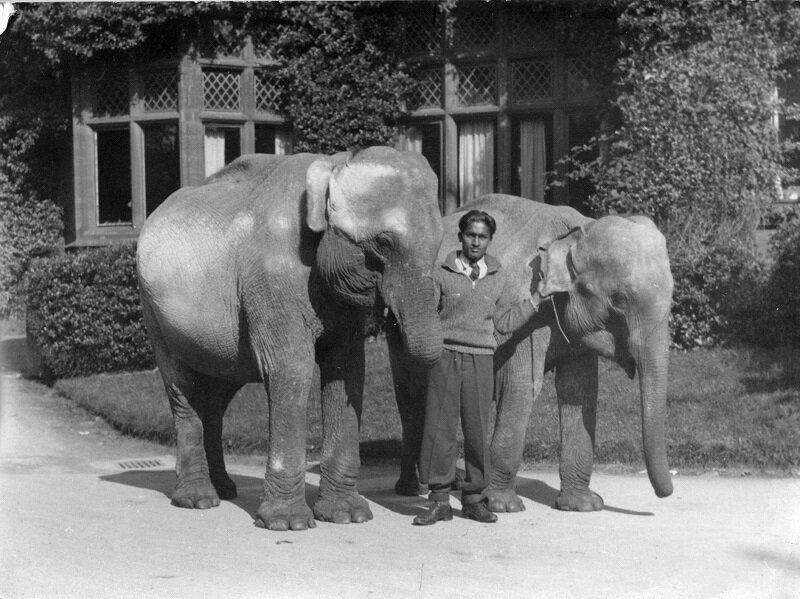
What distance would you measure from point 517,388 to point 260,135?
404 inches

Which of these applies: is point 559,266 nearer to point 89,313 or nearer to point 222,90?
point 89,313

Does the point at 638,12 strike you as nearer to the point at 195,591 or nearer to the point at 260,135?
the point at 260,135

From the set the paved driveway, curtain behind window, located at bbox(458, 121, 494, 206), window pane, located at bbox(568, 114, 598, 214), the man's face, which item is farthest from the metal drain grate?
curtain behind window, located at bbox(458, 121, 494, 206)

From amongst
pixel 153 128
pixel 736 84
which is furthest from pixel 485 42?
pixel 153 128

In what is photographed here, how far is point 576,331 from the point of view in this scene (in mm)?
7785

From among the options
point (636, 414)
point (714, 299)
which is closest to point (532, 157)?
point (714, 299)

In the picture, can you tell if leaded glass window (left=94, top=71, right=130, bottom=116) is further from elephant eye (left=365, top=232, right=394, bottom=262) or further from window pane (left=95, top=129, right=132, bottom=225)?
elephant eye (left=365, top=232, right=394, bottom=262)

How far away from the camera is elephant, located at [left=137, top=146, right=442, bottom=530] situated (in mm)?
6887

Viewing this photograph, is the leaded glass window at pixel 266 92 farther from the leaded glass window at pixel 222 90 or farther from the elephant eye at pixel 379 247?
the elephant eye at pixel 379 247

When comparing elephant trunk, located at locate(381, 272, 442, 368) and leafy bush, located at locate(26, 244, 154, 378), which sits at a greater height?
elephant trunk, located at locate(381, 272, 442, 368)

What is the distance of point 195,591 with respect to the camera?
227 inches

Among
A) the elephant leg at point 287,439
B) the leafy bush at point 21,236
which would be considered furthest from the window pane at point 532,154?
the elephant leg at point 287,439

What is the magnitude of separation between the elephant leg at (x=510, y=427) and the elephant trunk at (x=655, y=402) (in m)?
0.82

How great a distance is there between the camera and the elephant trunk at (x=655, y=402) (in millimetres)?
7273
